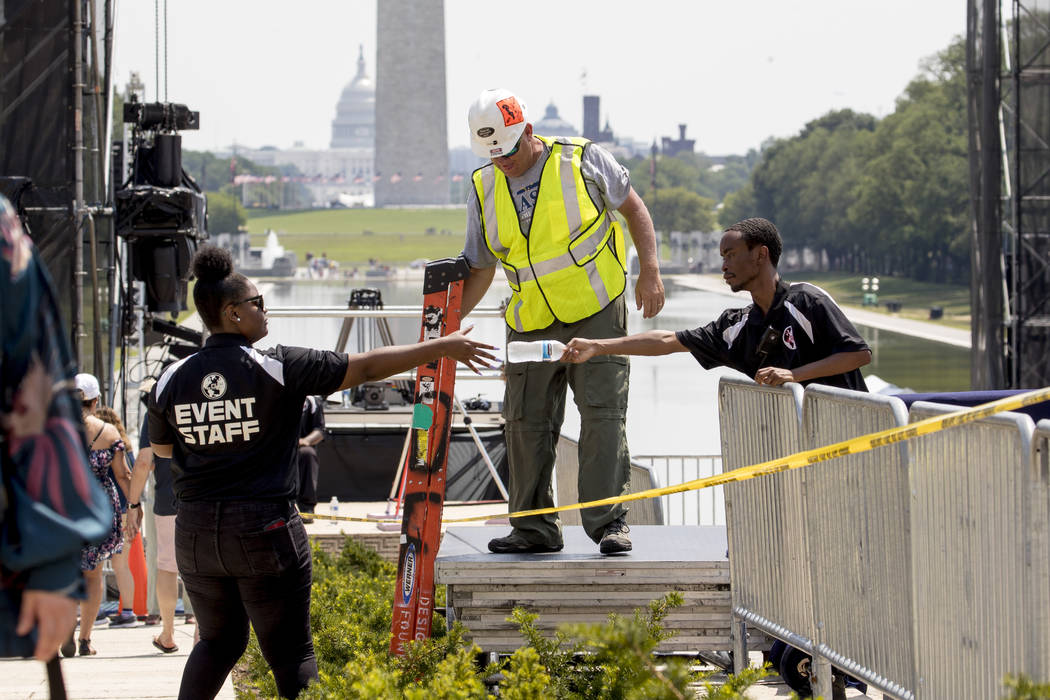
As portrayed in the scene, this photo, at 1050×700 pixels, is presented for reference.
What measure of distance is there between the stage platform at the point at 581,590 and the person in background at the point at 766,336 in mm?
734

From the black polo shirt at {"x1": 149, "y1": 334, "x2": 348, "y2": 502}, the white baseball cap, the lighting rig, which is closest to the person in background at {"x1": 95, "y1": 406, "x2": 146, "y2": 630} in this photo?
the white baseball cap

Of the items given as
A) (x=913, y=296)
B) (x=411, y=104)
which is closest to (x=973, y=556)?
(x=913, y=296)

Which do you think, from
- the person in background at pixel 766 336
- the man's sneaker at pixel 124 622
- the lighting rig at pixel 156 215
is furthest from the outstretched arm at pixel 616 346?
the lighting rig at pixel 156 215

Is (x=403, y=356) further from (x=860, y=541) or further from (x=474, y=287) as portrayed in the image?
(x=860, y=541)

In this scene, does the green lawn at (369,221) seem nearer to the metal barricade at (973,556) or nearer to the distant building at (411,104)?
the distant building at (411,104)

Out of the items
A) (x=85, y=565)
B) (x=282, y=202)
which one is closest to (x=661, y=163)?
(x=282, y=202)

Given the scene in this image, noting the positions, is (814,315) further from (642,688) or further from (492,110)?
(642,688)

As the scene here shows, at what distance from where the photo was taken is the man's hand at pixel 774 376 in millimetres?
4836

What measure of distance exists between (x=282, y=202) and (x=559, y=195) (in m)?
188

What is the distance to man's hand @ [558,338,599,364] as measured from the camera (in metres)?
5.30

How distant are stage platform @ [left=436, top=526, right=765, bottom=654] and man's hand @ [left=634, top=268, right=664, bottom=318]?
2.97 ft

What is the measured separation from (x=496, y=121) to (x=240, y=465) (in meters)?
1.69

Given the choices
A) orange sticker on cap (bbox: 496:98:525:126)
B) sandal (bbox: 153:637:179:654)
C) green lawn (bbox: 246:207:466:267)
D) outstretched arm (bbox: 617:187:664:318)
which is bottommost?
sandal (bbox: 153:637:179:654)

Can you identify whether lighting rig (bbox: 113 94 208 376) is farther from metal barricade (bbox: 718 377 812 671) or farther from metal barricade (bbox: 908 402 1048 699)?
metal barricade (bbox: 908 402 1048 699)
